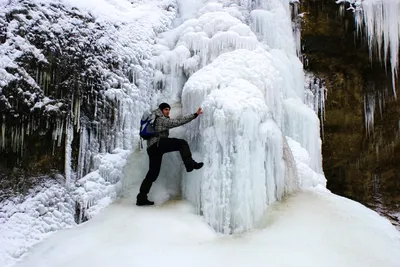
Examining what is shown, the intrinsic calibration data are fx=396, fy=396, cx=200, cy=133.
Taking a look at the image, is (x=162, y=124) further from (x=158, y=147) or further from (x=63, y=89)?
(x=63, y=89)

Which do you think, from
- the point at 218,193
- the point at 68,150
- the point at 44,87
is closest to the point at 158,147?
the point at 218,193

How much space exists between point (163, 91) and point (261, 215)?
2735mm

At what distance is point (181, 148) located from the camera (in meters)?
5.36

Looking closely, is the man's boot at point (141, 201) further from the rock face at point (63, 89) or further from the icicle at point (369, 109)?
the icicle at point (369, 109)

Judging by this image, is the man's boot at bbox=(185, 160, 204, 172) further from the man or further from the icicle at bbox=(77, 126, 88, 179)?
the icicle at bbox=(77, 126, 88, 179)

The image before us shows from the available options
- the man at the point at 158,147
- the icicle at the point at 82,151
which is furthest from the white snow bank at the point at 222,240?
the icicle at the point at 82,151

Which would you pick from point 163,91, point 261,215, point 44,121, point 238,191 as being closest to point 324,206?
point 261,215

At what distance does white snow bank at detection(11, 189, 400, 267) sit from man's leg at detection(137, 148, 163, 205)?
6.1 inches

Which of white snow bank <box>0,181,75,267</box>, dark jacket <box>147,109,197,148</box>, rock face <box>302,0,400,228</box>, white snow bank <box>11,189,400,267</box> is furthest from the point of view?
rock face <box>302,0,400,228</box>

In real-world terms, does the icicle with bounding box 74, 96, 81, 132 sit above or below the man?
above

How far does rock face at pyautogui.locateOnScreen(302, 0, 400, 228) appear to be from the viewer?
354 inches

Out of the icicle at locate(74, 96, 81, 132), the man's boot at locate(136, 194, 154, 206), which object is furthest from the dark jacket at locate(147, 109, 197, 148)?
the icicle at locate(74, 96, 81, 132)

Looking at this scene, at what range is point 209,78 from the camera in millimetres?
5727

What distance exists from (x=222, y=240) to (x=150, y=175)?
137 centimetres
